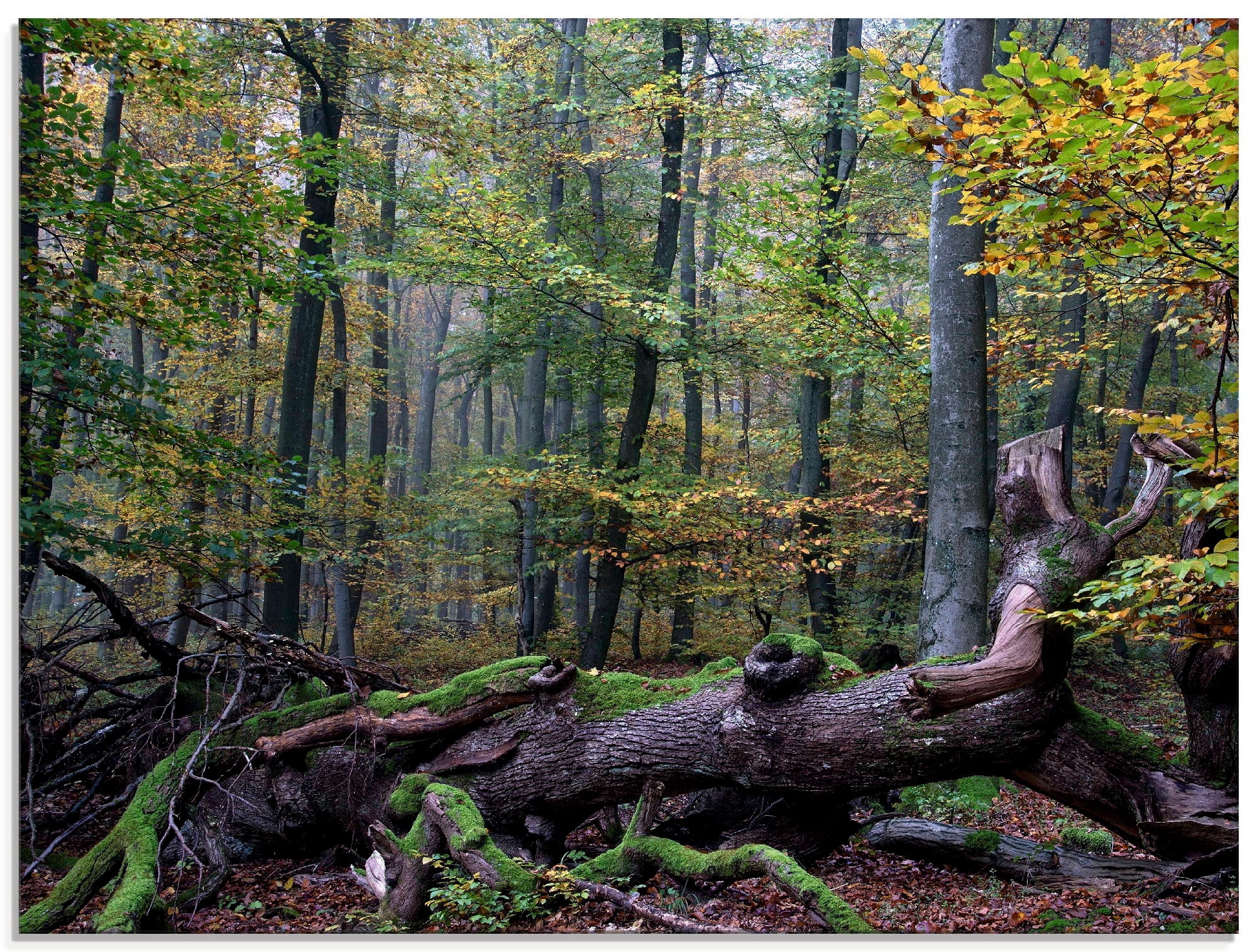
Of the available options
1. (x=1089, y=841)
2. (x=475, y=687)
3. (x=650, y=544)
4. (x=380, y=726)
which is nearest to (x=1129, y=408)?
(x=650, y=544)

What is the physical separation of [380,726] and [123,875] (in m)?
1.38

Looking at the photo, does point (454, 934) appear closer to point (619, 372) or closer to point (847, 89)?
point (619, 372)

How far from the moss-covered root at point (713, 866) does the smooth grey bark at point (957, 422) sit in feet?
8.28

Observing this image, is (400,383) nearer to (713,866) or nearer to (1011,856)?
(713,866)

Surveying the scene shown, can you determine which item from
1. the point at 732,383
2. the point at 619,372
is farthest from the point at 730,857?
the point at 732,383

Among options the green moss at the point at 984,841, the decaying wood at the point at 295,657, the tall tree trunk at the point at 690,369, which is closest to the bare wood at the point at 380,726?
the decaying wood at the point at 295,657

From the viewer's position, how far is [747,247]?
737 centimetres

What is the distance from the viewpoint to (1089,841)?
4.53 m

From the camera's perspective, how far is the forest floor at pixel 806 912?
3449mm

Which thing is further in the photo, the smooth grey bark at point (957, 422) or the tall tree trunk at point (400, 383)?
the tall tree trunk at point (400, 383)

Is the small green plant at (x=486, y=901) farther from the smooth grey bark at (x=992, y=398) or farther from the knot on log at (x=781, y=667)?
the smooth grey bark at (x=992, y=398)

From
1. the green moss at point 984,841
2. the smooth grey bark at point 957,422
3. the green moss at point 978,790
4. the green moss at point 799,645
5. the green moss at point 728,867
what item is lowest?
the green moss at point 978,790

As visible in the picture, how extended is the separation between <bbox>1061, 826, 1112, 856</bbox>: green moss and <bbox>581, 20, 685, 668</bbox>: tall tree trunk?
17.9ft

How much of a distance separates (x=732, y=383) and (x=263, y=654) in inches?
477
